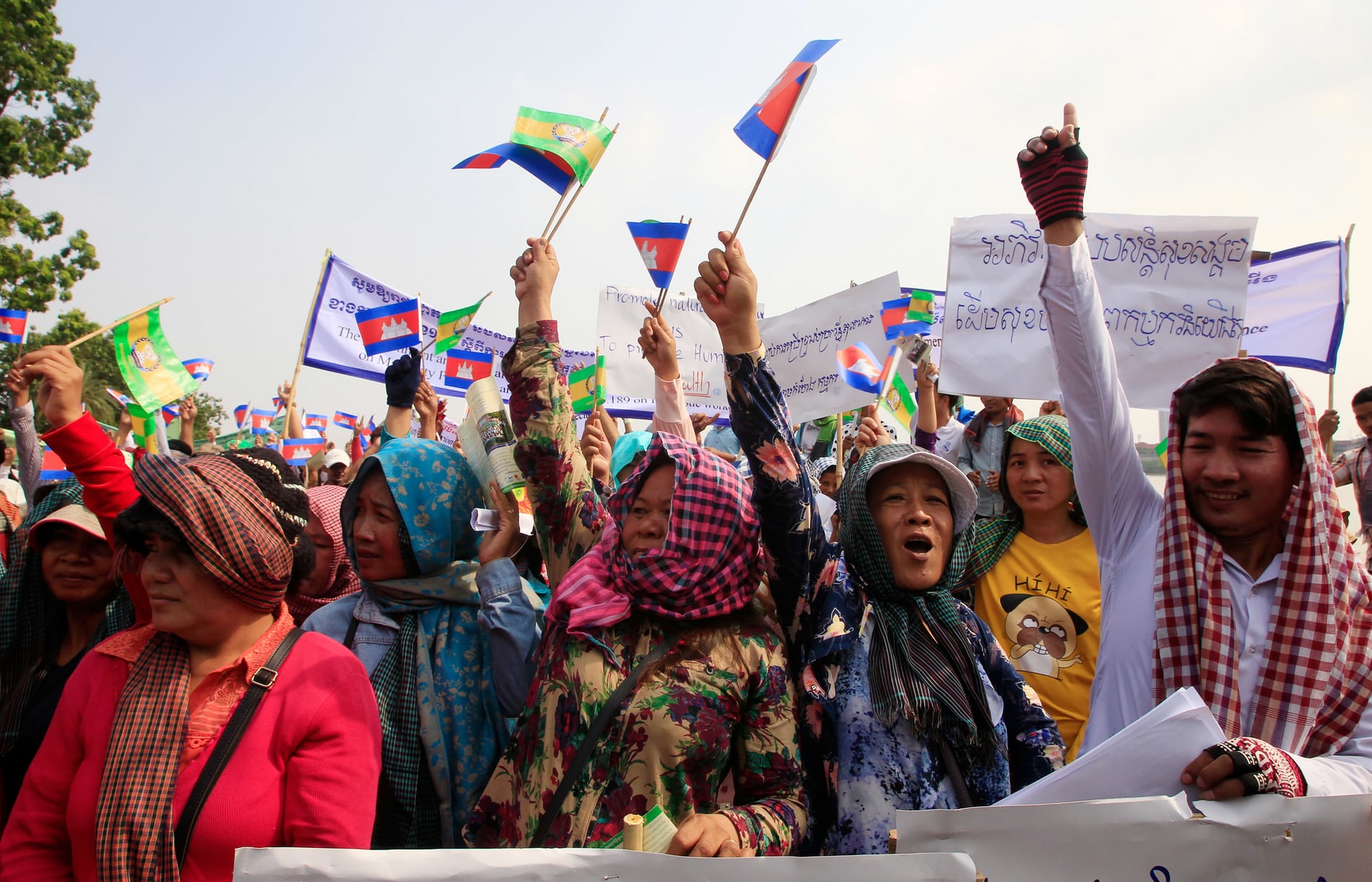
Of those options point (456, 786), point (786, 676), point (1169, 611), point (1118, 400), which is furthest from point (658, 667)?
point (1118, 400)

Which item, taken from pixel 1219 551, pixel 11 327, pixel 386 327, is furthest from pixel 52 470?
pixel 1219 551

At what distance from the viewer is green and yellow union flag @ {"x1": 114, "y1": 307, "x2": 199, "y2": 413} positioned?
5.54 metres

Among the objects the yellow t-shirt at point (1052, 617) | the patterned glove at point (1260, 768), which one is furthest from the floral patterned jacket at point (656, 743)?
the yellow t-shirt at point (1052, 617)

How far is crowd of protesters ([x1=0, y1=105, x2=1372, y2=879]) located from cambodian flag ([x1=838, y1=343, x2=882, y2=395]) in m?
2.94

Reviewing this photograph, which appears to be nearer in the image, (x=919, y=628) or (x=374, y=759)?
(x=374, y=759)

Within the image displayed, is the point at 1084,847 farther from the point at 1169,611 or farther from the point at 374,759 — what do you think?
the point at 374,759

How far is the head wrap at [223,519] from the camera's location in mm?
1952

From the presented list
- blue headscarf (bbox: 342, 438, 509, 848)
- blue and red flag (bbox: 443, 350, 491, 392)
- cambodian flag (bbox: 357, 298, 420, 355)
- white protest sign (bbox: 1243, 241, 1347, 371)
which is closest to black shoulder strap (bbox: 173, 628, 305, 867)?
blue headscarf (bbox: 342, 438, 509, 848)

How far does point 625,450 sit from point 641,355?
2405 millimetres

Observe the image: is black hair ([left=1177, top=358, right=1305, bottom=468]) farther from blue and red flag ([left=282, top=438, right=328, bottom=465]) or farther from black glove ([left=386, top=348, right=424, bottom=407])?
blue and red flag ([left=282, top=438, right=328, bottom=465])

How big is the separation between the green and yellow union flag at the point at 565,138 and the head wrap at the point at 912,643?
5.32 feet

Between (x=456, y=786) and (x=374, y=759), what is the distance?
1.73 ft

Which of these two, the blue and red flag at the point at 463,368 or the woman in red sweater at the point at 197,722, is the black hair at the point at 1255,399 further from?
the blue and red flag at the point at 463,368

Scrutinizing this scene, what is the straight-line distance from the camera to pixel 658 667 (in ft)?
6.77
